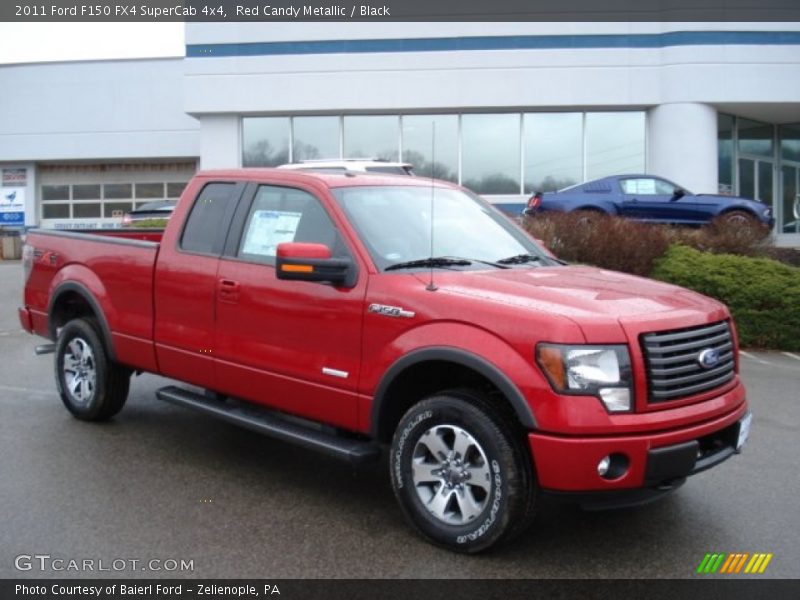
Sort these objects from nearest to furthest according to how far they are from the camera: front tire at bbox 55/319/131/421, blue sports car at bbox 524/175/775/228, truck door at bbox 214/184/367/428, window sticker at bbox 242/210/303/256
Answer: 1. truck door at bbox 214/184/367/428
2. window sticker at bbox 242/210/303/256
3. front tire at bbox 55/319/131/421
4. blue sports car at bbox 524/175/775/228

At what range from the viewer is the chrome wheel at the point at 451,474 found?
407cm

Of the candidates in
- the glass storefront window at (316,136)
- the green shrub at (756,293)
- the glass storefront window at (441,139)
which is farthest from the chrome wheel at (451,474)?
the glass storefront window at (316,136)

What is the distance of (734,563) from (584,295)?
1.50m

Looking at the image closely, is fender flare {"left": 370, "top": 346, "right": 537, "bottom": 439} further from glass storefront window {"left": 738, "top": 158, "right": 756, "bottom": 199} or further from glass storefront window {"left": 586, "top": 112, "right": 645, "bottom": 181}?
glass storefront window {"left": 738, "top": 158, "right": 756, "bottom": 199}

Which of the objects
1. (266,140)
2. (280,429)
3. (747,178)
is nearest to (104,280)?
(280,429)

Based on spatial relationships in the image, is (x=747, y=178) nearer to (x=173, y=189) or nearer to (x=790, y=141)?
(x=790, y=141)

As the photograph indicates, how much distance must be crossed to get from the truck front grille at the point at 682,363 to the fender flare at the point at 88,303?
4043 mm

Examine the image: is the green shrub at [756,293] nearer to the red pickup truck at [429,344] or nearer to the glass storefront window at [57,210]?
the red pickup truck at [429,344]

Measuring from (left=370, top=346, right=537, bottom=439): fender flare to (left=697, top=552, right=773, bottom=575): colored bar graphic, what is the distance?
1163 mm

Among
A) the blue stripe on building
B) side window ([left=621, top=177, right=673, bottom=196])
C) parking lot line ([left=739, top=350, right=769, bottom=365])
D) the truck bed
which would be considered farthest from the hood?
the blue stripe on building

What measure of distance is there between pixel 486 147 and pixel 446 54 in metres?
2.71

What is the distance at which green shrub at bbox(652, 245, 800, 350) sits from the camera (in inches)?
406

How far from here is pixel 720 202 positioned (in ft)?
54.0

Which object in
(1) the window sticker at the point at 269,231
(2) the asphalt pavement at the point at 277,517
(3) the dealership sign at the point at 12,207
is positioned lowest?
(2) the asphalt pavement at the point at 277,517
